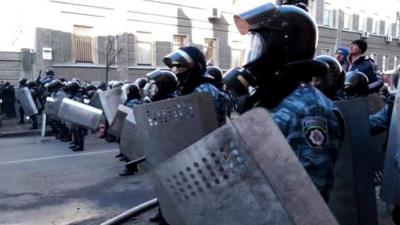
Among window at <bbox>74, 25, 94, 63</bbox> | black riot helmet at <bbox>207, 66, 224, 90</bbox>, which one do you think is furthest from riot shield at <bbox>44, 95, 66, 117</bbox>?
window at <bbox>74, 25, 94, 63</bbox>

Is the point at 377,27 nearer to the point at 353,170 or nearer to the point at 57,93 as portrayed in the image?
the point at 57,93

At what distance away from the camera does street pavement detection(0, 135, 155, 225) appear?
5914 millimetres

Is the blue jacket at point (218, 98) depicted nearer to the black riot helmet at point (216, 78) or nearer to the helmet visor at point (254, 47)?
the black riot helmet at point (216, 78)

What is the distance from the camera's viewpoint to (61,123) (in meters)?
13.2

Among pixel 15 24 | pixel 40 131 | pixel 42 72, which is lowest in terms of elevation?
pixel 40 131

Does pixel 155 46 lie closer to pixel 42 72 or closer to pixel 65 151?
pixel 42 72

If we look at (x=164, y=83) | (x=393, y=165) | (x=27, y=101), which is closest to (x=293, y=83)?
(x=393, y=165)

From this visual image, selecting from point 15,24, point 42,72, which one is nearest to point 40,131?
point 42,72

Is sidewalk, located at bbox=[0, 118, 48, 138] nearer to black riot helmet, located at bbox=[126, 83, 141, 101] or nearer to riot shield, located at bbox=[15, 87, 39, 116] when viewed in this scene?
riot shield, located at bbox=[15, 87, 39, 116]

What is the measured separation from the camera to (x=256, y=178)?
59.1 inches

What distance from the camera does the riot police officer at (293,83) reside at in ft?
6.04

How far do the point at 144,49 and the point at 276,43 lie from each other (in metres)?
21.1

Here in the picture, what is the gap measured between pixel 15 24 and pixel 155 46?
640cm

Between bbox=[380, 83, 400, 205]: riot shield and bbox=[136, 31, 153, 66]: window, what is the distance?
19192mm
